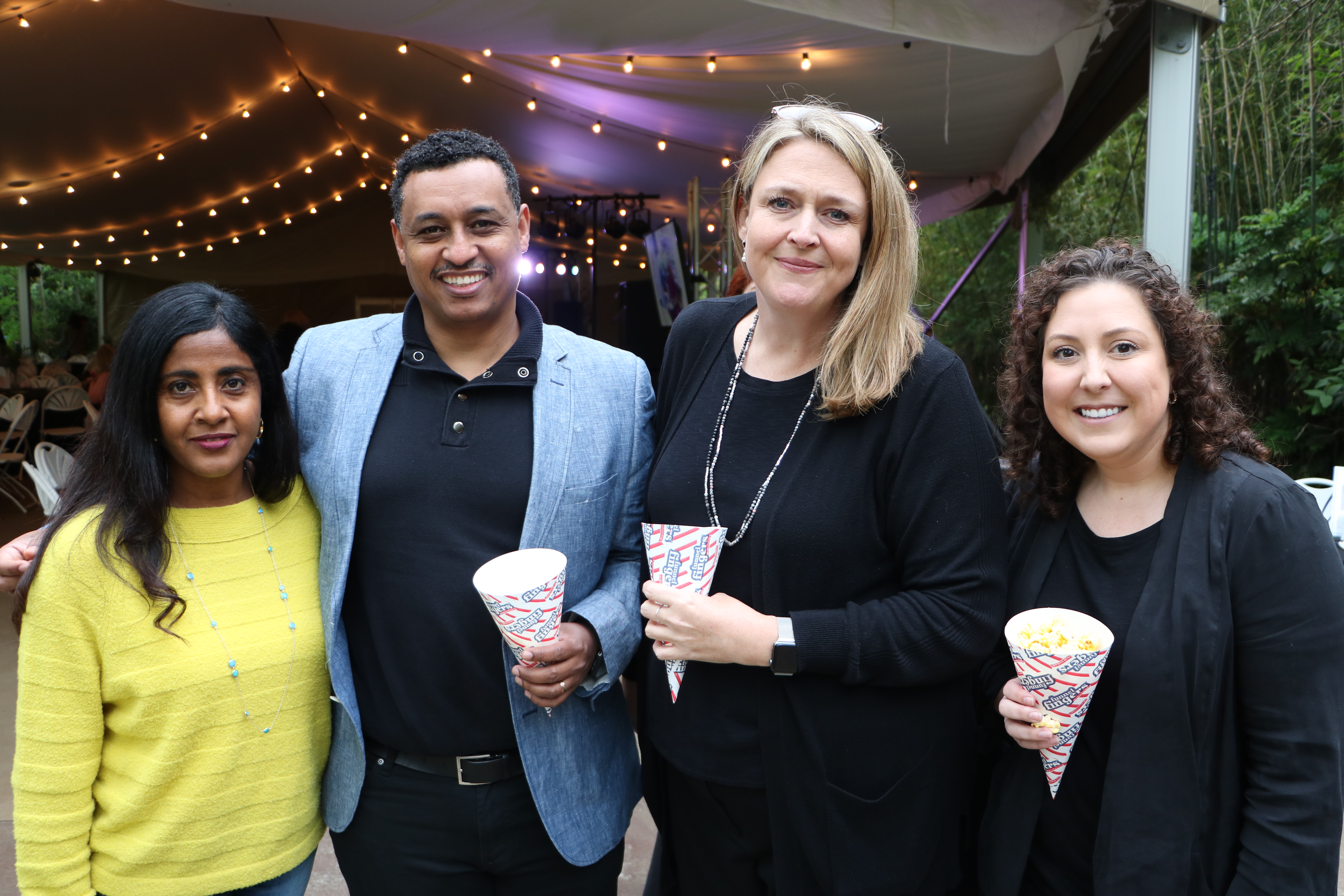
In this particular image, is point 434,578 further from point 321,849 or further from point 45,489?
point 45,489

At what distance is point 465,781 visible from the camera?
1656 millimetres

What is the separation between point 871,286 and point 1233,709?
92 cm

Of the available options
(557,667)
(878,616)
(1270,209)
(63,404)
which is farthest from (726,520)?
(63,404)

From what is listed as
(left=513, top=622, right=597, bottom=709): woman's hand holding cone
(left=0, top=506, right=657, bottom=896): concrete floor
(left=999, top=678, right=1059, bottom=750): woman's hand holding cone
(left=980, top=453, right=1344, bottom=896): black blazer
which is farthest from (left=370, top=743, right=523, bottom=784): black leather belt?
(left=980, top=453, right=1344, bottom=896): black blazer

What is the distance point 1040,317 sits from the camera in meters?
1.64

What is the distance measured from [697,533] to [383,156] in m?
12.9

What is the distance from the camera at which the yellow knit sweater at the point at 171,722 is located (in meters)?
1.44

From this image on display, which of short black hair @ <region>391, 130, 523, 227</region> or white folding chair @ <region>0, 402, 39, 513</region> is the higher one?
short black hair @ <region>391, 130, 523, 227</region>

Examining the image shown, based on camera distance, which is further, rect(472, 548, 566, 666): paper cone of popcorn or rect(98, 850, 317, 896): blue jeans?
rect(98, 850, 317, 896): blue jeans

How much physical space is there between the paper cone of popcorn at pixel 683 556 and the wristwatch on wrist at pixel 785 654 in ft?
0.53

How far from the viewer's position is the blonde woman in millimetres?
1449

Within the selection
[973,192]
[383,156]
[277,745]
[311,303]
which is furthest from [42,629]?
[311,303]

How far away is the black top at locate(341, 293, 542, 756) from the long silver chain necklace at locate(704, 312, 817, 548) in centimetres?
36

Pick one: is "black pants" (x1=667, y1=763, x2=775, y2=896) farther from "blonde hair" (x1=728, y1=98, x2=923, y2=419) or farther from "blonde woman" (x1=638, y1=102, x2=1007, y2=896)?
"blonde hair" (x1=728, y1=98, x2=923, y2=419)
